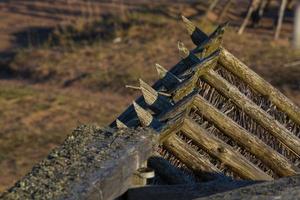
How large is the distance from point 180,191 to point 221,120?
0.71 m

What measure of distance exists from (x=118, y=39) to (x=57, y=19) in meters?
4.44

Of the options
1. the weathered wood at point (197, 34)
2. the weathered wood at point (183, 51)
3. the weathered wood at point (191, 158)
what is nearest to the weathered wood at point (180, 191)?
the weathered wood at point (191, 158)

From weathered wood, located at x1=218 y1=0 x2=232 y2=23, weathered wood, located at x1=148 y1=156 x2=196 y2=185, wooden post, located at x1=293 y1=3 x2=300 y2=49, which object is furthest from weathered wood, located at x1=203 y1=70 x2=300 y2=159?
weathered wood, located at x1=218 y1=0 x2=232 y2=23

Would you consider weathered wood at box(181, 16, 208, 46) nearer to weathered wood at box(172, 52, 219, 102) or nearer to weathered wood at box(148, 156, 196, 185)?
weathered wood at box(172, 52, 219, 102)

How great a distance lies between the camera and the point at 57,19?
2064 centimetres

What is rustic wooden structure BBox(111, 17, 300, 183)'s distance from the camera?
315 centimetres

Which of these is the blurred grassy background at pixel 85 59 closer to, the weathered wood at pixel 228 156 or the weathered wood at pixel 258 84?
the weathered wood at pixel 258 84

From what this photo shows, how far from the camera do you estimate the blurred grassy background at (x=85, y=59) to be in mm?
10766

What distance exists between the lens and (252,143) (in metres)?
3.34

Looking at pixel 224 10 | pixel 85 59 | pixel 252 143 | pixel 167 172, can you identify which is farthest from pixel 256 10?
pixel 167 172

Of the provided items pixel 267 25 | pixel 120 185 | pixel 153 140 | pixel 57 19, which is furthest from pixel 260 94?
pixel 57 19

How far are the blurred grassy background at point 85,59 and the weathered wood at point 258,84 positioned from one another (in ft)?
15.9

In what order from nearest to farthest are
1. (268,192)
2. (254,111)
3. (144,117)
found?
(268,192) → (144,117) → (254,111)

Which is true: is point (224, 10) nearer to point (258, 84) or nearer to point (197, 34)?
point (197, 34)
